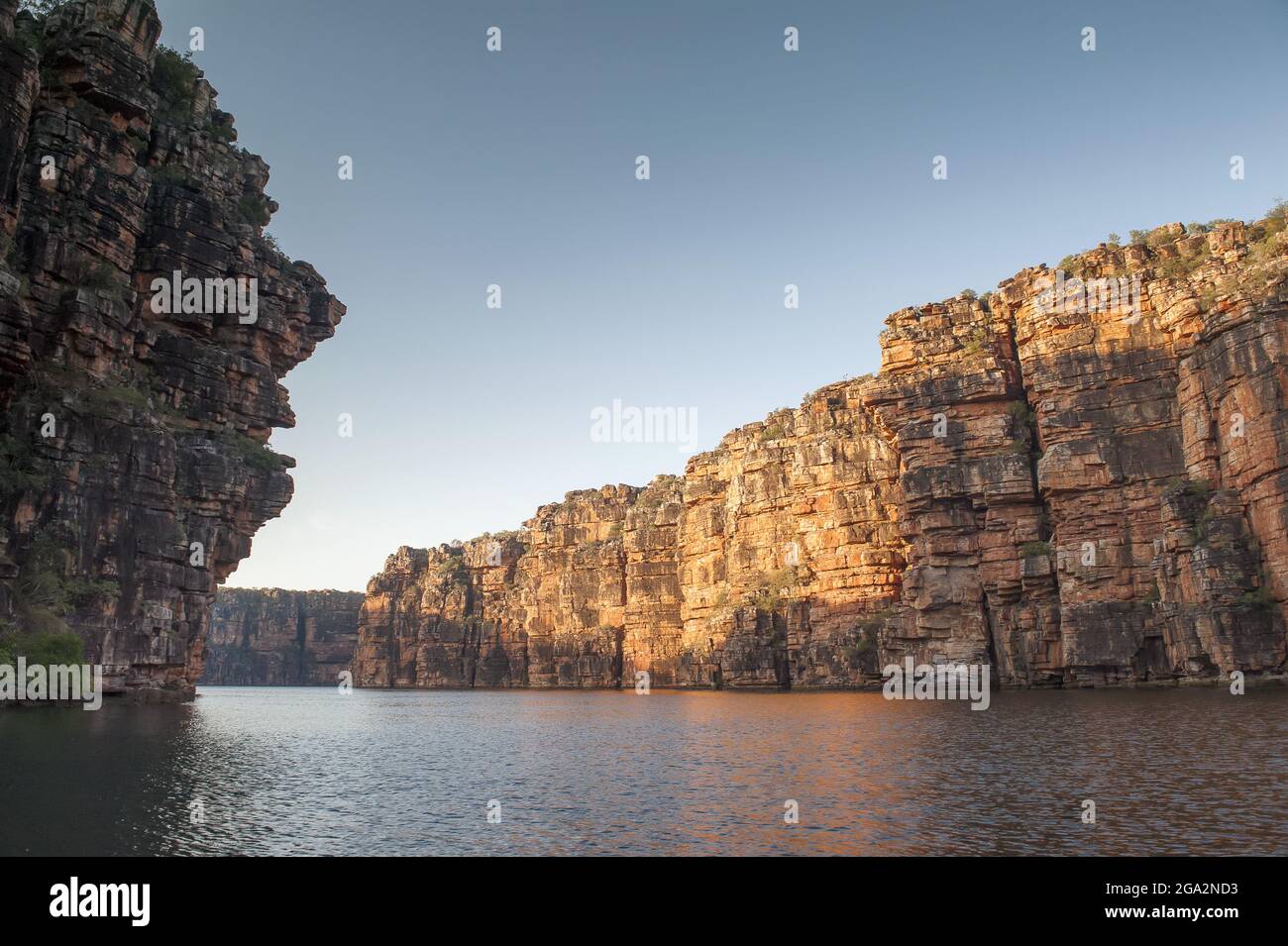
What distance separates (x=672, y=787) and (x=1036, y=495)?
240ft

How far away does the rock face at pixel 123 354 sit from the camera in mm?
52188

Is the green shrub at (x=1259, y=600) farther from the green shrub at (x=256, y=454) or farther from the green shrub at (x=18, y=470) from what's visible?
the green shrub at (x=18, y=470)

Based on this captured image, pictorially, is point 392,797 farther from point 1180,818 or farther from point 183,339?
point 183,339

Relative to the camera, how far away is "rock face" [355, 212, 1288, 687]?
68688 millimetres

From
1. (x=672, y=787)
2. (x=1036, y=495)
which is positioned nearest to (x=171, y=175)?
(x=672, y=787)

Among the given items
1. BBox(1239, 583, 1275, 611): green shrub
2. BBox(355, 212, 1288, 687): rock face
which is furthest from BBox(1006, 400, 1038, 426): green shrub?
BBox(1239, 583, 1275, 611): green shrub

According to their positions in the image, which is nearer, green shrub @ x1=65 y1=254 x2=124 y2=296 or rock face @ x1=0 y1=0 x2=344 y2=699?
rock face @ x1=0 y1=0 x2=344 y2=699

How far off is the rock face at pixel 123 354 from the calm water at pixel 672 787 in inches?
439

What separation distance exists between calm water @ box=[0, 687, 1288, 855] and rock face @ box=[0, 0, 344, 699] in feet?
36.6

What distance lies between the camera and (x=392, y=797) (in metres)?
28.1

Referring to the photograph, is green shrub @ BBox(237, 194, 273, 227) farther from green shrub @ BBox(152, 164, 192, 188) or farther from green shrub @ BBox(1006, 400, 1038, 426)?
green shrub @ BBox(1006, 400, 1038, 426)
